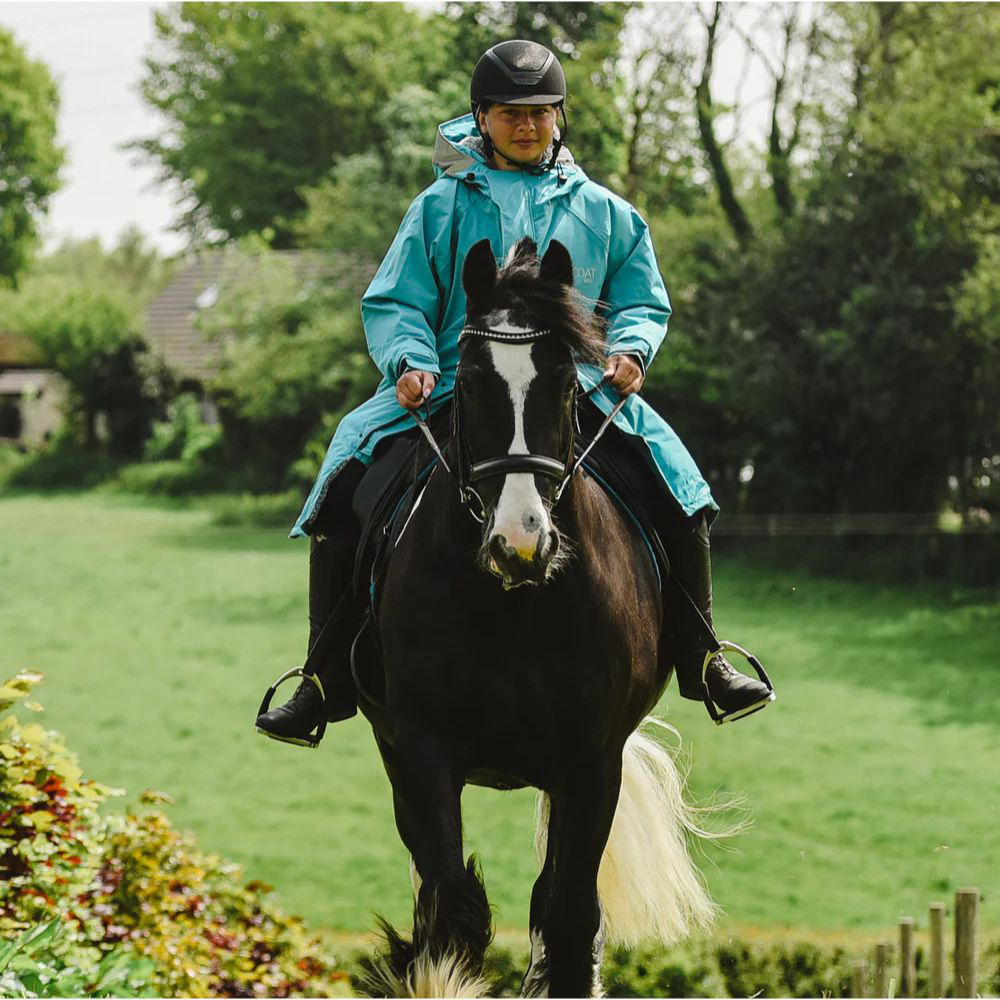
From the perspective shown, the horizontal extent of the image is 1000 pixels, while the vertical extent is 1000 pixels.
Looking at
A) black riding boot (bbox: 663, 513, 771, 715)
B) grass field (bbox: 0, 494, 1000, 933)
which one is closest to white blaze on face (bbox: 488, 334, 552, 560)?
black riding boot (bbox: 663, 513, 771, 715)

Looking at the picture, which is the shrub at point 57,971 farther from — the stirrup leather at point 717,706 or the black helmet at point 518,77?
the black helmet at point 518,77

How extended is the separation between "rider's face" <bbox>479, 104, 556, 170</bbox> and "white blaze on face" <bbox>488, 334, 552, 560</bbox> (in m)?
1.07

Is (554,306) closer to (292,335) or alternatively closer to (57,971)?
(57,971)

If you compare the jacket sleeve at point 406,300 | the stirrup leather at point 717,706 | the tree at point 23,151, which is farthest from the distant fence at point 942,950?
the tree at point 23,151

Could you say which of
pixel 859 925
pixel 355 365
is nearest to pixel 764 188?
pixel 355 365

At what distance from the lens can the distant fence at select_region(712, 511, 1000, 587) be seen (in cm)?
2739

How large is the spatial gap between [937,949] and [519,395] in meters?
7.57

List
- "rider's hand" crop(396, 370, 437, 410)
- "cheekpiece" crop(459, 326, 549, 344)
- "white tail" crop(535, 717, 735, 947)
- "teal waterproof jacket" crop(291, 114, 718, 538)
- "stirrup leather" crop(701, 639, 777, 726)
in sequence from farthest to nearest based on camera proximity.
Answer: "white tail" crop(535, 717, 735, 947) → "stirrup leather" crop(701, 639, 777, 726) → "teal waterproof jacket" crop(291, 114, 718, 538) → "rider's hand" crop(396, 370, 437, 410) → "cheekpiece" crop(459, 326, 549, 344)

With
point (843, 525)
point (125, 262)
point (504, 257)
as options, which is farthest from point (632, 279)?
point (125, 262)

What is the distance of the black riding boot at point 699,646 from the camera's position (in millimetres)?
5008

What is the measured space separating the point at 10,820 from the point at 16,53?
173 feet

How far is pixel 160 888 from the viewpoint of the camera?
7754 millimetres

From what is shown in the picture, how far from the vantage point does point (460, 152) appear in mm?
4832

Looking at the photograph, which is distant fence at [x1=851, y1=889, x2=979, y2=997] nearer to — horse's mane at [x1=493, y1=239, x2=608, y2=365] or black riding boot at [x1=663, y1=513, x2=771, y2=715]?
black riding boot at [x1=663, y1=513, x2=771, y2=715]
